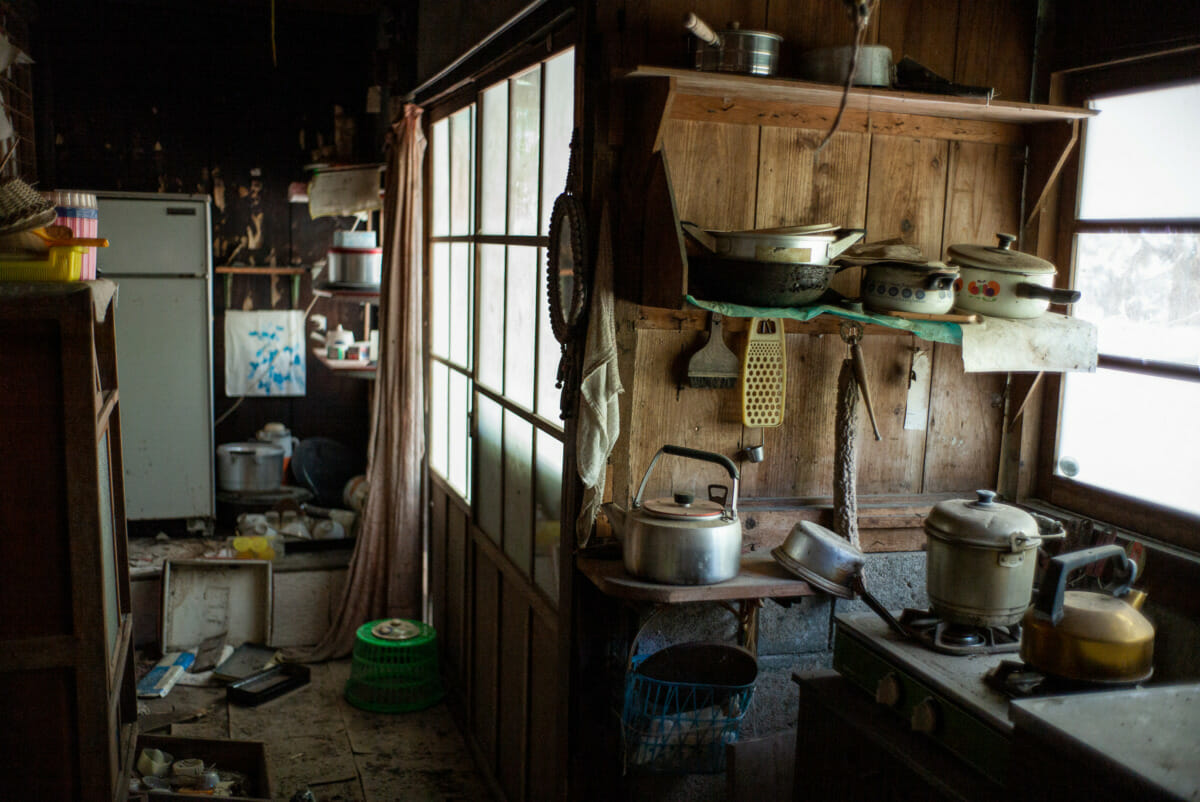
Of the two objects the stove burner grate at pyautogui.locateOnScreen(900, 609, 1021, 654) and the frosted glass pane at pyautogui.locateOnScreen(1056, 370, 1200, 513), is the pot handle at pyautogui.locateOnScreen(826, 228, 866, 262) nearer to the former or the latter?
the frosted glass pane at pyautogui.locateOnScreen(1056, 370, 1200, 513)

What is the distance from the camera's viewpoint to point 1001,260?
2277 millimetres

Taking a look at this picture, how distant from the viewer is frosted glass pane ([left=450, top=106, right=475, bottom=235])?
147 inches

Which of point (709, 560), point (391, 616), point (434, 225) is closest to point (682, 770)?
point (709, 560)

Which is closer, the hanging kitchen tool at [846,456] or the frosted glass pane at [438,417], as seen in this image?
the hanging kitchen tool at [846,456]

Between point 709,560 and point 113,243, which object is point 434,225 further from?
point 709,560

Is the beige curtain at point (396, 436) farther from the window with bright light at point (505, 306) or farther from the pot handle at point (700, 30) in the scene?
the pot handle at point (700, 30)

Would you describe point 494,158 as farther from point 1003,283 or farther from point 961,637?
point 961,637

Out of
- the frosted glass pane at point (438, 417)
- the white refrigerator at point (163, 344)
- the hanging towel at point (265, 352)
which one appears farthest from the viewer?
the hanging towel at point (265, 352)

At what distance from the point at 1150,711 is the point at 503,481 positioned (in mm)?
2321

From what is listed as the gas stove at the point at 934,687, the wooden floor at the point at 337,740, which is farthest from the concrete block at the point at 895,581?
the wooden floor at the point at 337,740

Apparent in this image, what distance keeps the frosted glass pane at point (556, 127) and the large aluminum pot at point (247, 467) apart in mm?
3048

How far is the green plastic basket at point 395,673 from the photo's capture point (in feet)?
13.2

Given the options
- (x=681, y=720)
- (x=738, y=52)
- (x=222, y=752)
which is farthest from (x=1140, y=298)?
(x=222, y=752)

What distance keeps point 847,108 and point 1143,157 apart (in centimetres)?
72
